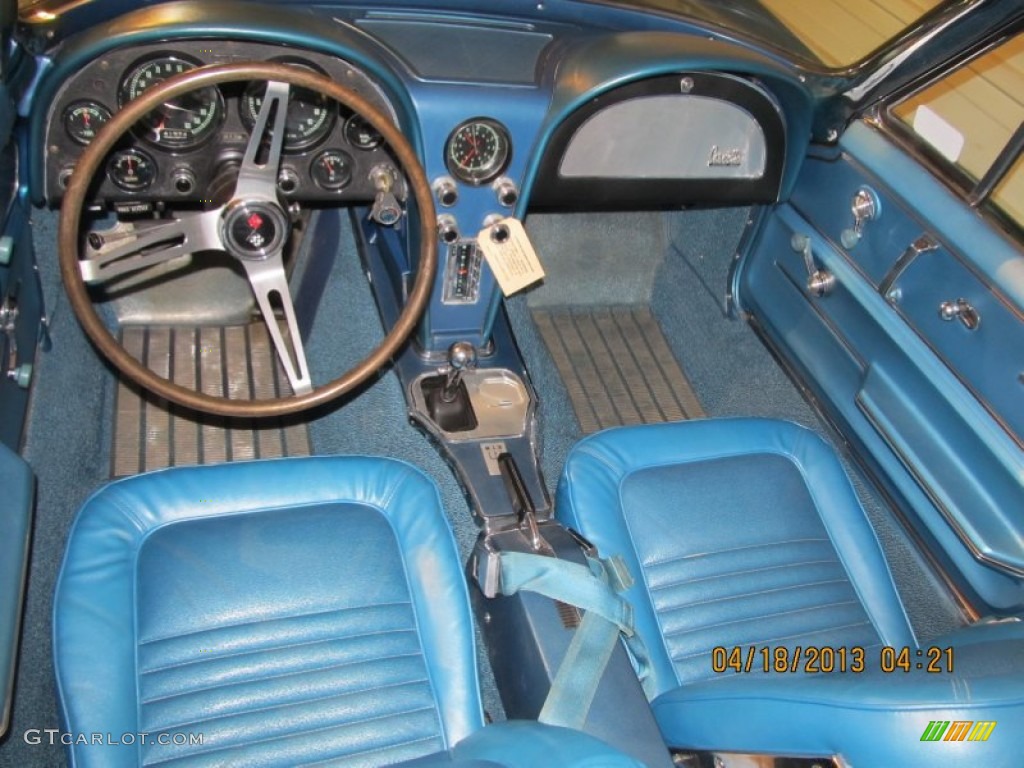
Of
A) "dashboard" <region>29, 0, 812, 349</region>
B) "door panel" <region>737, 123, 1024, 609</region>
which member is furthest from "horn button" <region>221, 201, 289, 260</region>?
"door panel" <region>737, 123, 1024, 609</region>

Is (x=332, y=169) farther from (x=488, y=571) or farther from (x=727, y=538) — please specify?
(x=727, y=538)

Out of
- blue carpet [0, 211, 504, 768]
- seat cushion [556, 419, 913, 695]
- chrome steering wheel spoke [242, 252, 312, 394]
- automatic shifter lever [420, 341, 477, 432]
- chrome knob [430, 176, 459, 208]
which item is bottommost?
blue carpet [0, 211, 504, 768]

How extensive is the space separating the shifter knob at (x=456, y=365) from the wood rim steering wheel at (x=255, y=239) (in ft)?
1.35

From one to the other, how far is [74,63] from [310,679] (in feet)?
3.75

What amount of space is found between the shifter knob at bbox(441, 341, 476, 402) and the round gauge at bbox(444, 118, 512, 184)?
0.39 m

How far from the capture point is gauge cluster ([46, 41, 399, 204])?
1.66 meters

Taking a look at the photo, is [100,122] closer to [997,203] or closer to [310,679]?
[310,679]

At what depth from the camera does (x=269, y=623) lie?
1.52m

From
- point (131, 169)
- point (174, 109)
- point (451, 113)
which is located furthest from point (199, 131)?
point (451, 113)

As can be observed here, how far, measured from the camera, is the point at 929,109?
2.12m

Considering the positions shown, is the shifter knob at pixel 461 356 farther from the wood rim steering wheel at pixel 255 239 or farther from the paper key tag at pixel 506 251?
the wood rim steering wheel at pixel 255 239

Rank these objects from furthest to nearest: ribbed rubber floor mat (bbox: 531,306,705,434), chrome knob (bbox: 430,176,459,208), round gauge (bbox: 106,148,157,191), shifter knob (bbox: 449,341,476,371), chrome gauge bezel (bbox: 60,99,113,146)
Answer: ribbed rubber floor mat (bbox: 531,306,705,434) < shifter knob (bbox: 449,341,476,371) < chrome knob (bbox: 430,176,459,208) < round gauge (bbox: 106,148,157,191) < chrome gauge bezel (bbox: 60,99,113,146)

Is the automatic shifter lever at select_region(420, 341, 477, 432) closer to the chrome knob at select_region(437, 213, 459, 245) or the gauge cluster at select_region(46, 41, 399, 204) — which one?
the chrome knob at select_region(437, 213, 459, 245)

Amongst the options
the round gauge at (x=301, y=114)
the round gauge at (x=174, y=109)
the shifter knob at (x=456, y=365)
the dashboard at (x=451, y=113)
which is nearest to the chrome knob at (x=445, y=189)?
the dashboard at (x=451, y=113)
